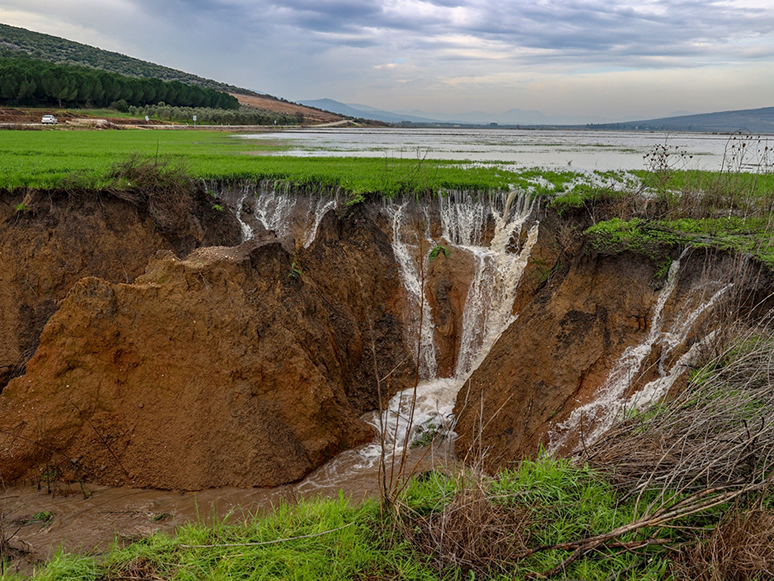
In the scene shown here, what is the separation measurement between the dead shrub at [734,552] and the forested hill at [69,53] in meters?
106

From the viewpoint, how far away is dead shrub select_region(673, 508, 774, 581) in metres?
3.02

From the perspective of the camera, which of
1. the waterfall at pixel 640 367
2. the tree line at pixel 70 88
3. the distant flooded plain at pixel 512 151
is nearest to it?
the waterfall at pixel 640 367

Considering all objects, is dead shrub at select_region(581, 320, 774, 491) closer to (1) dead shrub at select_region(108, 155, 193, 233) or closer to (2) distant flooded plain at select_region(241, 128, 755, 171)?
(2) distant flooded plain at select_region(241, 128, 755, 171)

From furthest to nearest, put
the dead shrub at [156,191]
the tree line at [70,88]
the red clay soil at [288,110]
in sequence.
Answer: the red clay soil at [288,110] < the tree line at [70,88] < the dead shrub at [156,191]

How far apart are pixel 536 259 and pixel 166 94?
69.1m

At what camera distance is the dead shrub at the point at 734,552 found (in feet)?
9.89

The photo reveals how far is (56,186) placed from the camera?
10164 millimetres

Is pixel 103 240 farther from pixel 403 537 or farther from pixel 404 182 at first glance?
pixel 403 537

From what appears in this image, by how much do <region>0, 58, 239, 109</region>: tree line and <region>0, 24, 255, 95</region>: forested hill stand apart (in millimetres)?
33061

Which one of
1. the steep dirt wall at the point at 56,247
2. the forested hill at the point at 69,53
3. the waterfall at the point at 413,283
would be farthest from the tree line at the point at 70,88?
the waterfall at the point at 413,283

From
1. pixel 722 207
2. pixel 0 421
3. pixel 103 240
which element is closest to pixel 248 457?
pixel 0 421

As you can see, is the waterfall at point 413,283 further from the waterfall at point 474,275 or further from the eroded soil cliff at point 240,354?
the eroded soil cliff at point 240,354

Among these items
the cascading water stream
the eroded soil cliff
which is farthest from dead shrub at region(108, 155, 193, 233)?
the cascading water stream

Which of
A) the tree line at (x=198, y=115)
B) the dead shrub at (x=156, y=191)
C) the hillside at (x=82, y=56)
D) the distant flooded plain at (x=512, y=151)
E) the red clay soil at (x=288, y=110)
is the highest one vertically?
the hillside at (x=82, y=56)
